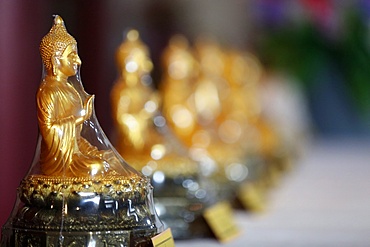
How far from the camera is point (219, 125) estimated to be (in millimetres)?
4398

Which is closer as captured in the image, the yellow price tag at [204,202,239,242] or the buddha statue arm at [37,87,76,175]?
the buddha statue arm at [37,87,76,175]

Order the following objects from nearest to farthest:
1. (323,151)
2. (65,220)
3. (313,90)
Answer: (65,220) → (323,151) → (313,90)

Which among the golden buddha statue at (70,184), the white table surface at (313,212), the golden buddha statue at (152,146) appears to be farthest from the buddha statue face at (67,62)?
the white table surface at (313,212)

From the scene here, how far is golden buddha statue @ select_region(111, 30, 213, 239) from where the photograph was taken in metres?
2.79

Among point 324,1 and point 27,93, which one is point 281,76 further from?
point 27,93

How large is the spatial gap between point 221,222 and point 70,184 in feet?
3.74

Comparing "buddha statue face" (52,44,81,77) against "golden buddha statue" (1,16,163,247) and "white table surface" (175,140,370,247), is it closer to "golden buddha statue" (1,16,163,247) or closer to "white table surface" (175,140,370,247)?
"golden buddha statue" (1,16,163,247)

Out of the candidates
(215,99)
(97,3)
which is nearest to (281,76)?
(97,3)

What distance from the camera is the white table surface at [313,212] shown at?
3.10 meters

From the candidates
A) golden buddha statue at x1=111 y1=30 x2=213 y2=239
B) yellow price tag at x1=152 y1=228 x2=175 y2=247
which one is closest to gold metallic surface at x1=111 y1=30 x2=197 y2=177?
golden buddha statue at x1=111 y1=30 x2=213 y2=239

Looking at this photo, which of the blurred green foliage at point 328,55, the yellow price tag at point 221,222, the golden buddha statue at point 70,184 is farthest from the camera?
the blurred green foliage at point 328,55

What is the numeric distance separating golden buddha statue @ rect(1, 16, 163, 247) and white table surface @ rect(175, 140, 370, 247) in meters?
0.81

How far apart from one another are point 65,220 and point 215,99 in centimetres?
245

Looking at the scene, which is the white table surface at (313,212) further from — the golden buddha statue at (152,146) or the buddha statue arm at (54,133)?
the buddha statue arm at (54,133)
